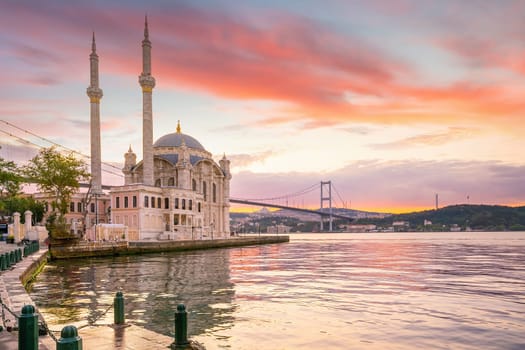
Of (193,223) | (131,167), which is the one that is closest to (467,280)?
(193,223)

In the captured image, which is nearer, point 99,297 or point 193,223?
point 99,297

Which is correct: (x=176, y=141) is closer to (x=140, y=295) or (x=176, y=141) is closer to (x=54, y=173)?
(x=54, y=173)

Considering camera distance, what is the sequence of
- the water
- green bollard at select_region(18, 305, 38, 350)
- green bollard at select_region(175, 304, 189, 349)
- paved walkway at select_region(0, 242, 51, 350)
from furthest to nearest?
1. the water
2. green bollard at select_region(175, 304, 189, 349)
3. paved walkway at select_region(0, 242, 51, 350)
4. green bollard at select_region(18, 305, 38, 350)

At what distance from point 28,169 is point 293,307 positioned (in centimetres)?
4995

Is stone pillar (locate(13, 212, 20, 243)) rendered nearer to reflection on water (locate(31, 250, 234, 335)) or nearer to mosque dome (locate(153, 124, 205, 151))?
reflection on water (locate(31, 250, 234, 335))

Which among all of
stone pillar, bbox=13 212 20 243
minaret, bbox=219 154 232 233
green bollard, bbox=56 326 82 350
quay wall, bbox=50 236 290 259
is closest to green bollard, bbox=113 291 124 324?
green bollard, bbox=56 326 82 350

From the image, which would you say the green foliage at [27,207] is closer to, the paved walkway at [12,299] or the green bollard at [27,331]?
the paved walkway at [12,299]

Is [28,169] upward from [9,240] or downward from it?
upward

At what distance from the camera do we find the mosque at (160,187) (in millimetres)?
69375

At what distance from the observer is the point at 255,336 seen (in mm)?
13031

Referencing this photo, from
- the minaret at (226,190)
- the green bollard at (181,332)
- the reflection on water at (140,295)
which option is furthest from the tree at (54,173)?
the green bollard at (181,332)

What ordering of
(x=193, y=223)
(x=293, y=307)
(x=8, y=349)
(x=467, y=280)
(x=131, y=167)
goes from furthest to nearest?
(x=131, y=167) → (x=193, y=223) → (x=467, y=280) → (x=293, y=307) → (x=8, y=349)

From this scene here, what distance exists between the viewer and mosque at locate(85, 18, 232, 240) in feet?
228

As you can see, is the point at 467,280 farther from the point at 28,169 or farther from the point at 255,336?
the point at 28,169
